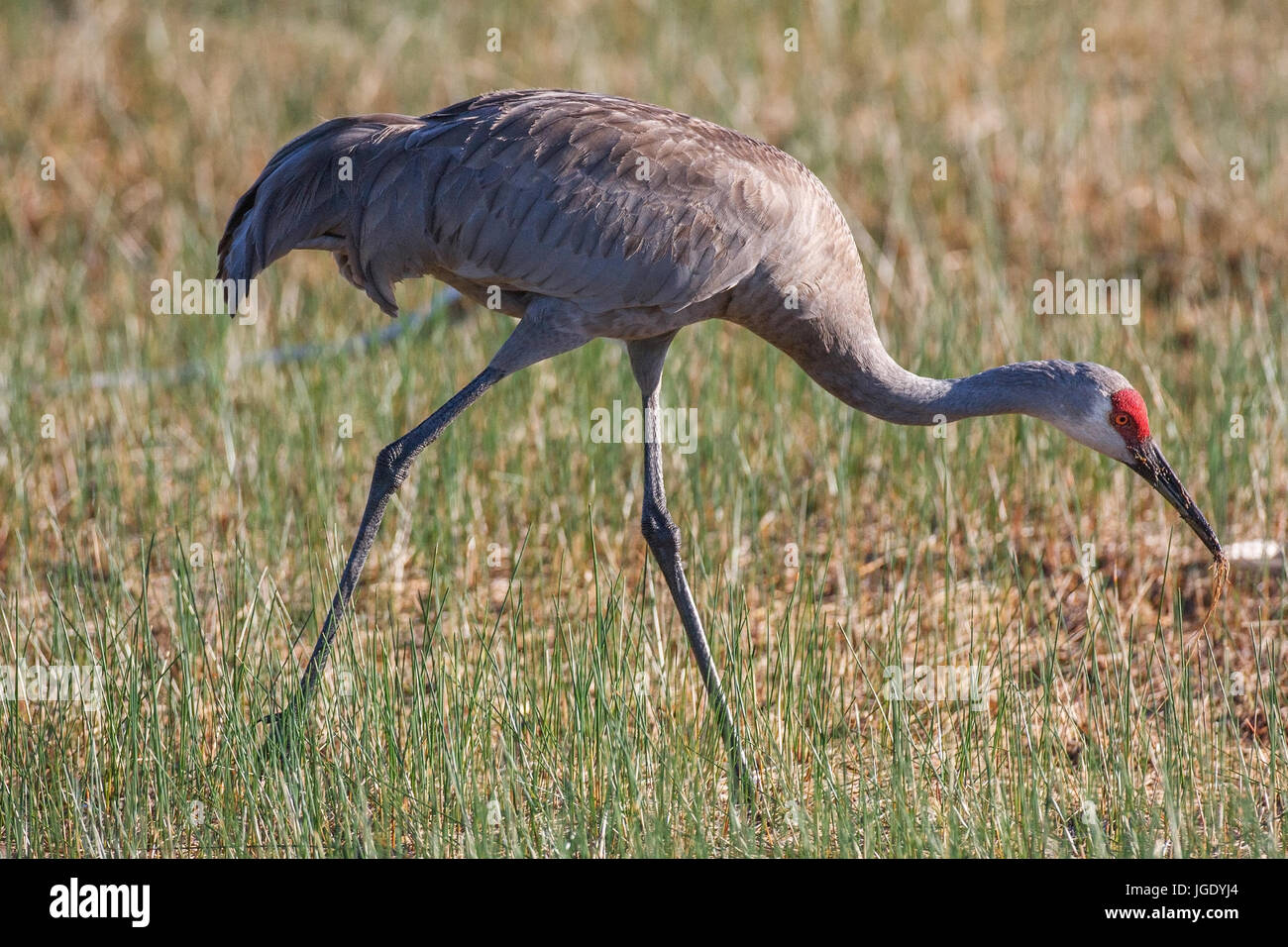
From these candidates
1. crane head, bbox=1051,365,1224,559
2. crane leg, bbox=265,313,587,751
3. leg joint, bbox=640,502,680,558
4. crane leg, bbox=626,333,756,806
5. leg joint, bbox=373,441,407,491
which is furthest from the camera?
leg joint, bbox=640,502,680,558

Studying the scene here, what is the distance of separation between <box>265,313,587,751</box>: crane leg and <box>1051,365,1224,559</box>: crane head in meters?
1.38

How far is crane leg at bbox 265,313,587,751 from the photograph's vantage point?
411 cm

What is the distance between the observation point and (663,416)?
580 centimetres

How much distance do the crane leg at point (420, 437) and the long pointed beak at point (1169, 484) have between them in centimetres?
153

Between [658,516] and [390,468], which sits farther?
[658,516]

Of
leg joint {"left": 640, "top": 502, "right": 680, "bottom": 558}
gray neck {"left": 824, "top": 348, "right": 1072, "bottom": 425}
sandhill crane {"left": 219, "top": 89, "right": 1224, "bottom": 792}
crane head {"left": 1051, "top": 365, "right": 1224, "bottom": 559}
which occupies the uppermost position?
sandhill crane {"left": 219, "top": 89, "right": 1224, "bottom": 792}

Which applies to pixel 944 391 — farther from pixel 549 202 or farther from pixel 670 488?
pixel 670 488

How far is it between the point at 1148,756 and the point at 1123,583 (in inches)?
49.2

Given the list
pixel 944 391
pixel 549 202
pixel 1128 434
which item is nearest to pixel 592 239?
pixel 549 202

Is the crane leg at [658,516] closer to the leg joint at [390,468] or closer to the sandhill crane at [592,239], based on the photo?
the sandhill crane at [592,239]

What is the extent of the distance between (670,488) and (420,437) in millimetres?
1589

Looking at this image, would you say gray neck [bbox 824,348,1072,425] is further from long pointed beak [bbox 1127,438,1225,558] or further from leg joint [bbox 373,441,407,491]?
leg joint [bbox 373,441,407,491]

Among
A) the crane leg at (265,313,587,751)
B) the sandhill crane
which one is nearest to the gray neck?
the sandhill crane

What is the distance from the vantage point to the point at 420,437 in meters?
4.29
